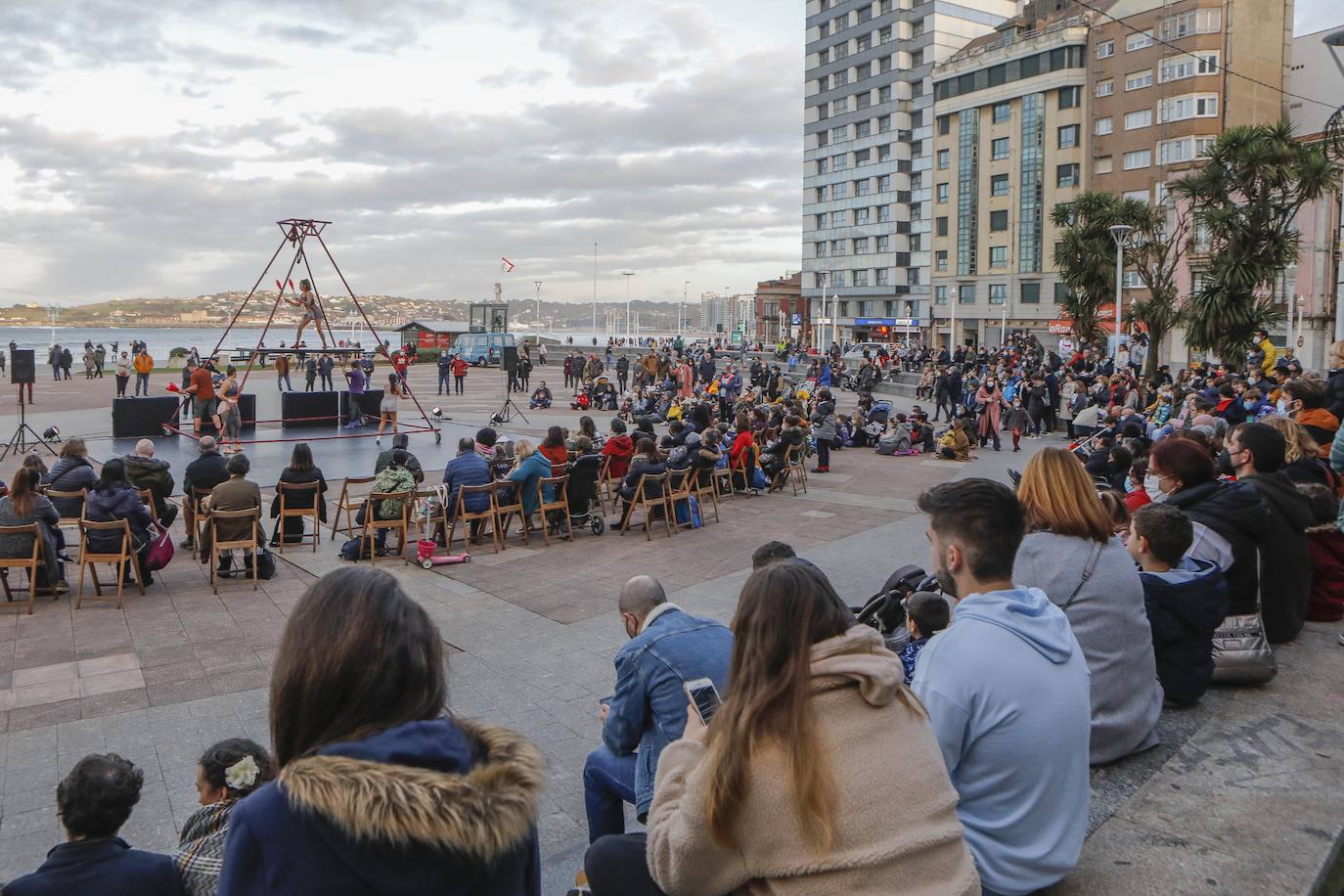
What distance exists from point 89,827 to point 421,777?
1799 millimetres

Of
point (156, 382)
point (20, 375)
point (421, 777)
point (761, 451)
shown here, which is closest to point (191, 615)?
point (421, 777)

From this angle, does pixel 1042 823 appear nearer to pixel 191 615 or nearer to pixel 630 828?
pixel 630 828

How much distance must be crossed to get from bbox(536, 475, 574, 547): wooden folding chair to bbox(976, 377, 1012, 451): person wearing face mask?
12.3 meters

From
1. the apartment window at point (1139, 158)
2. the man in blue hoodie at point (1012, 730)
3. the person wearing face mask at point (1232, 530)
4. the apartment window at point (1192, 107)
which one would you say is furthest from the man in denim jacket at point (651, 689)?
the apartment window at point (1139, 158)

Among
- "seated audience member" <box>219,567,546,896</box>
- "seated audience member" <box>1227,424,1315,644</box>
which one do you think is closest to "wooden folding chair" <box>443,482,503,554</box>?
"seated audience member" <box>1227,424,1315,644</box>

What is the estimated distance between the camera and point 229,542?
29.8 feet

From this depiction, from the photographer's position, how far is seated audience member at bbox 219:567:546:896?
1604 mm

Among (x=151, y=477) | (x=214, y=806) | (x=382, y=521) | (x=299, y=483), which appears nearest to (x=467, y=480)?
(x=382, y=521)

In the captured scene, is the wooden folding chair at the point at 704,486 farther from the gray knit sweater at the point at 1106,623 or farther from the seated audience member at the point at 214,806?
the seated audience member at the point at 214,806

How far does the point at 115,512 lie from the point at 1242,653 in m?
8.75

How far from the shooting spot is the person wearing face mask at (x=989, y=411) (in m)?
20.7

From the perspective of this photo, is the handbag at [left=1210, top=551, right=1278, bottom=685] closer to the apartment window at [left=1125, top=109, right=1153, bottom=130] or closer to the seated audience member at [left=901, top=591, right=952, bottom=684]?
the seated audience member at [left=901, top=591, right=952, bottom=684]

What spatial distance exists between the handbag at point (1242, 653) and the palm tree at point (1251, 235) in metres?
21.7

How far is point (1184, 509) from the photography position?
15.8 ft
